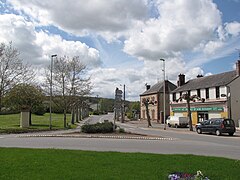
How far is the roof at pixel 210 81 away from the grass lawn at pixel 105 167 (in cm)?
3801

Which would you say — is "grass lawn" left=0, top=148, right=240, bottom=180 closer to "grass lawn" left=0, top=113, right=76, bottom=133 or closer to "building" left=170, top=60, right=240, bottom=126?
"grass lawn" left=0, top=113, right=76, bottom=133

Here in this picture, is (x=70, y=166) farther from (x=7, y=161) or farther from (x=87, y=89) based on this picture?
(x=87, y=89)

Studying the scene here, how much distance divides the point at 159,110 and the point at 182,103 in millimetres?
13020

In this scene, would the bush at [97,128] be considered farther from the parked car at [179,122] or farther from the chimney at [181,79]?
the chimney at [181,79]

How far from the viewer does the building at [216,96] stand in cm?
4600

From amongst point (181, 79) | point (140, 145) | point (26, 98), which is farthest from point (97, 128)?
point (181, 79)

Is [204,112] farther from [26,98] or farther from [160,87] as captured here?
[26,98]

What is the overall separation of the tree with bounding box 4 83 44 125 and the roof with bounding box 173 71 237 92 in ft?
84.1

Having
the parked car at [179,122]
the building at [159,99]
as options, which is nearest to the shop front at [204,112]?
the parked car at [179,122]

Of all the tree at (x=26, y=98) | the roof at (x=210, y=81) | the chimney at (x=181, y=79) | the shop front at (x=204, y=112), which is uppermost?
the chimney at (x=181, y=79)

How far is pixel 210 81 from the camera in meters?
51.8

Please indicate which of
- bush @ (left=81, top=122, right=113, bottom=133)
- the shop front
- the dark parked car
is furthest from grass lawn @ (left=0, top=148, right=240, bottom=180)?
the shop front

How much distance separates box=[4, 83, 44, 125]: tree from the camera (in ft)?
127

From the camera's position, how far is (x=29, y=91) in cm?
A: 4078
